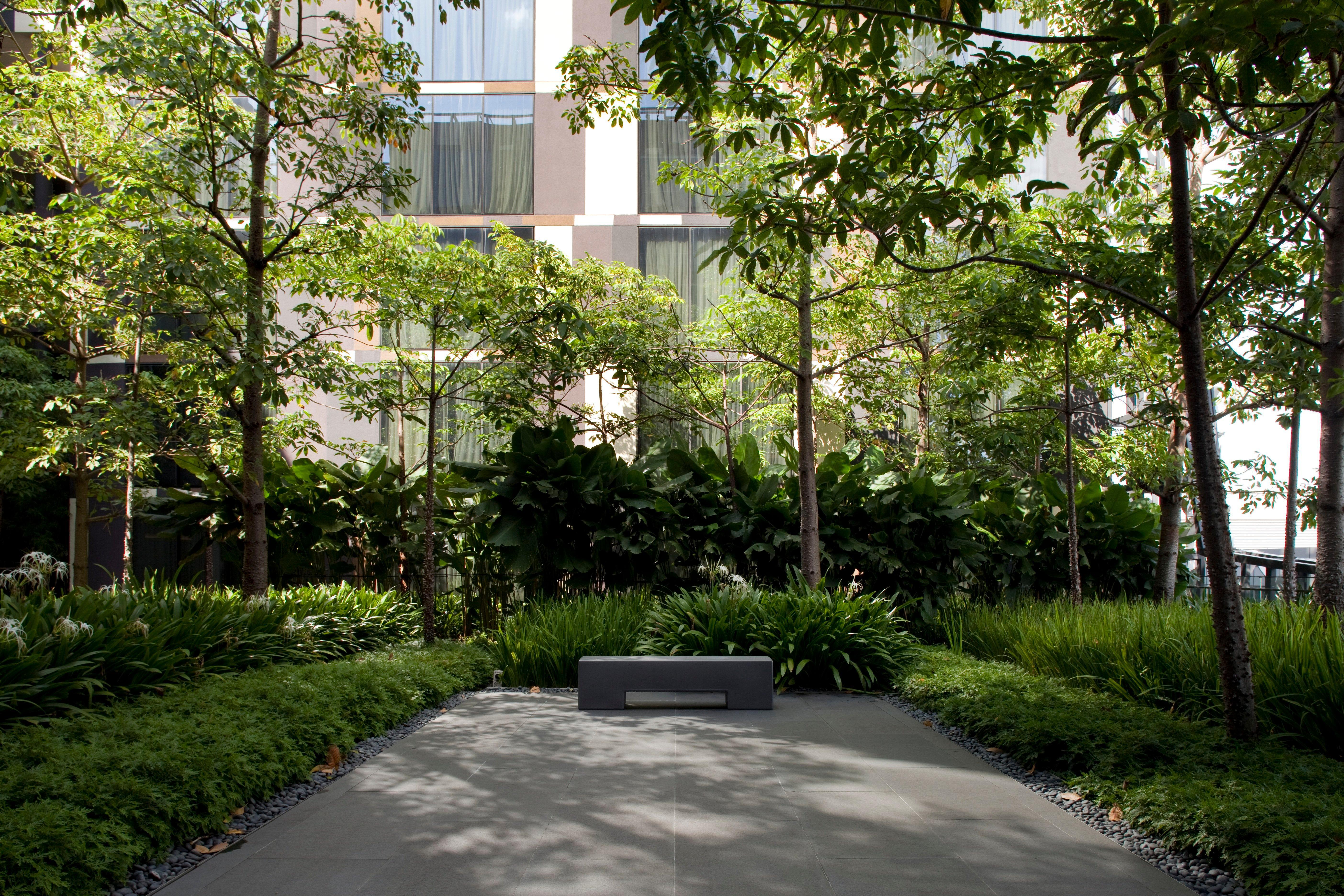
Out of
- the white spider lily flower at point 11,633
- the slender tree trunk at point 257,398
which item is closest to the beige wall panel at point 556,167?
the slender tree trunk at point 257,398

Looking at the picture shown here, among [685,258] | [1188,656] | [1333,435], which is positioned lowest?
[1188,656]

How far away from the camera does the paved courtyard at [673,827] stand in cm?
343

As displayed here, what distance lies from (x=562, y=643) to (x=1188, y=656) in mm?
5026

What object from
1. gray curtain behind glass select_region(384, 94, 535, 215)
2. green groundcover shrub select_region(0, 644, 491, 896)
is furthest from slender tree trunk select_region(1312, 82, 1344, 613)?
gray curtain behind glass select_region(384, 94, 535, 215)

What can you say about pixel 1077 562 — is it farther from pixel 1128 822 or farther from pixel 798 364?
pixel 1128 822

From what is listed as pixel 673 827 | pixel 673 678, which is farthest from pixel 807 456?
pixel 673 827

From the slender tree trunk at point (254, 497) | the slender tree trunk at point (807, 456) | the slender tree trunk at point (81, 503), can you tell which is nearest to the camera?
the slender tree trunk at point (254, 497)

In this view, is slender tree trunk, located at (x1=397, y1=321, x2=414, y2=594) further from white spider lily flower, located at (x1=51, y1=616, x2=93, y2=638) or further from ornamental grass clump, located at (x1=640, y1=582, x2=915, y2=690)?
white spider lily flower, located at (x1=51, y1=616, x2=93, y2=638)

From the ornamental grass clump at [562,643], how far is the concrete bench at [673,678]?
2.65 ft

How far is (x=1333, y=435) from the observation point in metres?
5.92

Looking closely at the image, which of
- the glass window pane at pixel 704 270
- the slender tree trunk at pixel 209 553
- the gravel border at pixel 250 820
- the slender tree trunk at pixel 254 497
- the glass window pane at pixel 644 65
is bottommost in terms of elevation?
the gravel border at pixel 250 820

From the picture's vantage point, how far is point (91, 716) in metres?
4.53

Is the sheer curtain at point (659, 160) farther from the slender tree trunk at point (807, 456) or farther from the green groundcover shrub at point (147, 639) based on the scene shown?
the green groundcover shrub at point (147, 639)

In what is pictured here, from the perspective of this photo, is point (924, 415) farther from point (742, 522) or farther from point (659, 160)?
point (659, 160)
